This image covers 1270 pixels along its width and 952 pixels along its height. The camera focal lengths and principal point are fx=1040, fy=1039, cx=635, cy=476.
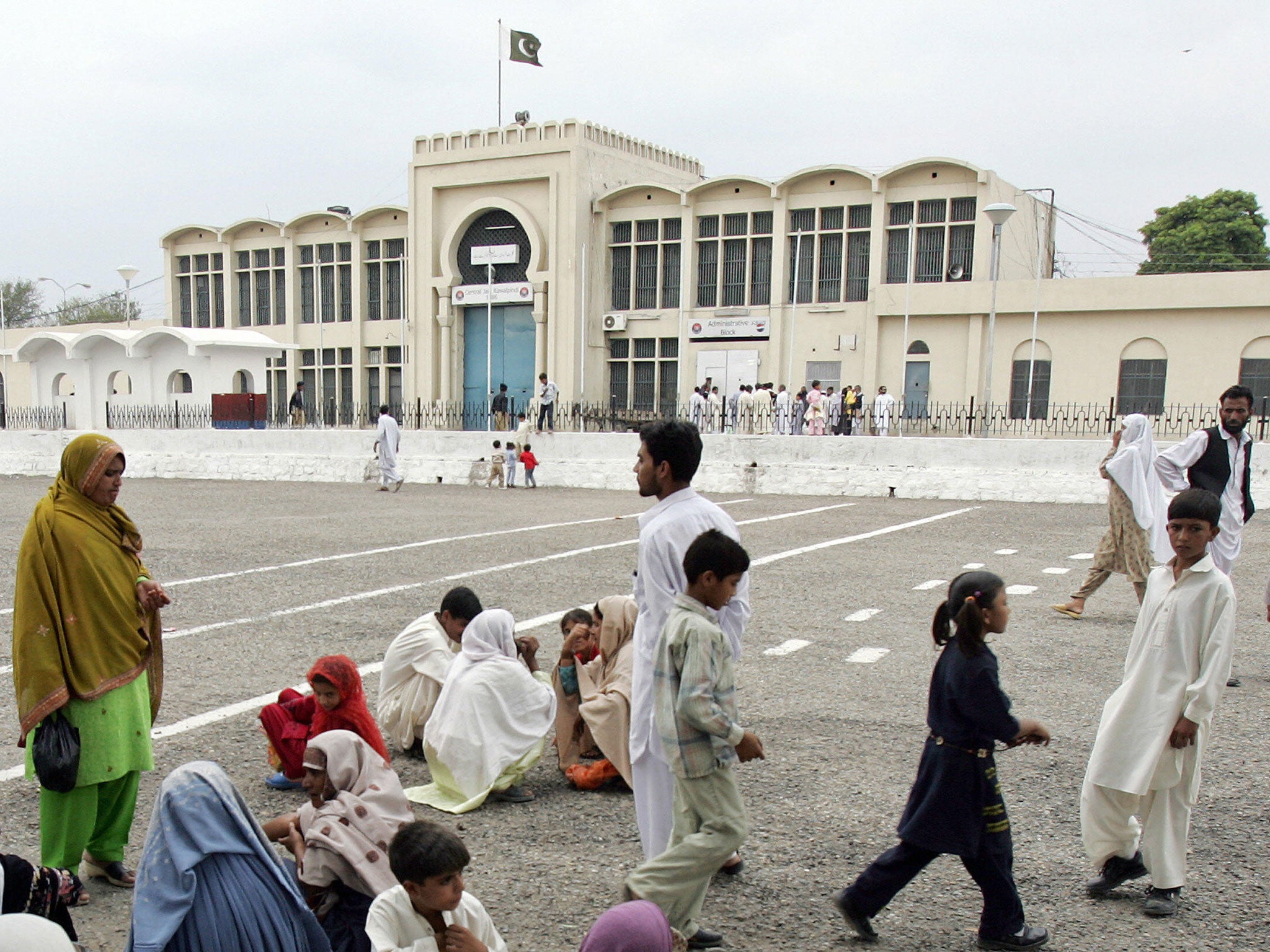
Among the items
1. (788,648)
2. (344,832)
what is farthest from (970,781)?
(788,648)

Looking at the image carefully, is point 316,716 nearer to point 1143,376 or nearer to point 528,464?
point 528,464

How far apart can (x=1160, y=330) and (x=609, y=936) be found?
28.6 metres

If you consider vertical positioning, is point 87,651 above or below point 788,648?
above

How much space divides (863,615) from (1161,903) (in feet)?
15.4

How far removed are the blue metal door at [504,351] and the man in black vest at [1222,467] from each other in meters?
29.1

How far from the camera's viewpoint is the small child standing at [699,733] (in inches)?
115

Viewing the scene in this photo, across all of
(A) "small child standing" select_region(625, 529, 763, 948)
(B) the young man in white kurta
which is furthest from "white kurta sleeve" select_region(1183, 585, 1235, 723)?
(A) "small child standing" select_region(625, 529, 763, 948)

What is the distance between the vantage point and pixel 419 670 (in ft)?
16.0

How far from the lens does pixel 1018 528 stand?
13531 millimetres

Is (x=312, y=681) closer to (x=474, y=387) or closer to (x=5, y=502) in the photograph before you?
(x=5, y=502)

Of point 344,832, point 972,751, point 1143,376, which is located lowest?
point 344,832

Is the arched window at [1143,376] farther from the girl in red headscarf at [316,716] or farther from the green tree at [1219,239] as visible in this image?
the girl in red headscarf at [316,716]

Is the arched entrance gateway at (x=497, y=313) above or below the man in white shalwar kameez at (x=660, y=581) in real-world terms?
above

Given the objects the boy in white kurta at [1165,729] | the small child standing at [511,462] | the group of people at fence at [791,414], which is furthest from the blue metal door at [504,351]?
the boy in white kurta at [1165,729]
